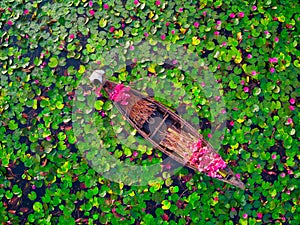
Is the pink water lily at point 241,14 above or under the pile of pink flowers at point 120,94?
above

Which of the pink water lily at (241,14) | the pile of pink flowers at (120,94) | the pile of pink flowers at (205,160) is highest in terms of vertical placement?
the pink water lily at (241,14)

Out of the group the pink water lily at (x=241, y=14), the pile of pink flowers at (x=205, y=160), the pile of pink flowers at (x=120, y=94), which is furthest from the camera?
the pink water lily at (x=241, y=14)

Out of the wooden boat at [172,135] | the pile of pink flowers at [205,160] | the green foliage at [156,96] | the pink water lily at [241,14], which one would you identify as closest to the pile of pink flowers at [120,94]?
the wooden boat at [172,135]

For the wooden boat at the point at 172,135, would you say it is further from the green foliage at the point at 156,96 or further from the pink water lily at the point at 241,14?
the pink water lily at the point at 241,14

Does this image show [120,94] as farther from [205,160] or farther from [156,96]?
[205,160]

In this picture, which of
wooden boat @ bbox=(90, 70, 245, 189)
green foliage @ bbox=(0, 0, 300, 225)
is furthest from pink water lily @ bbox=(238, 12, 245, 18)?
wooden boat @ bbox=(90, 70, 245, 189)

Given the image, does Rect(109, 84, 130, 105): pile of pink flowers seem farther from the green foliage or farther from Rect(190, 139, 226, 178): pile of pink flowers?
Rect(190, 139, 226, 178): pile of pink flowers

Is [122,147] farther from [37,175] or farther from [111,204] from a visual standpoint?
[37,175]
